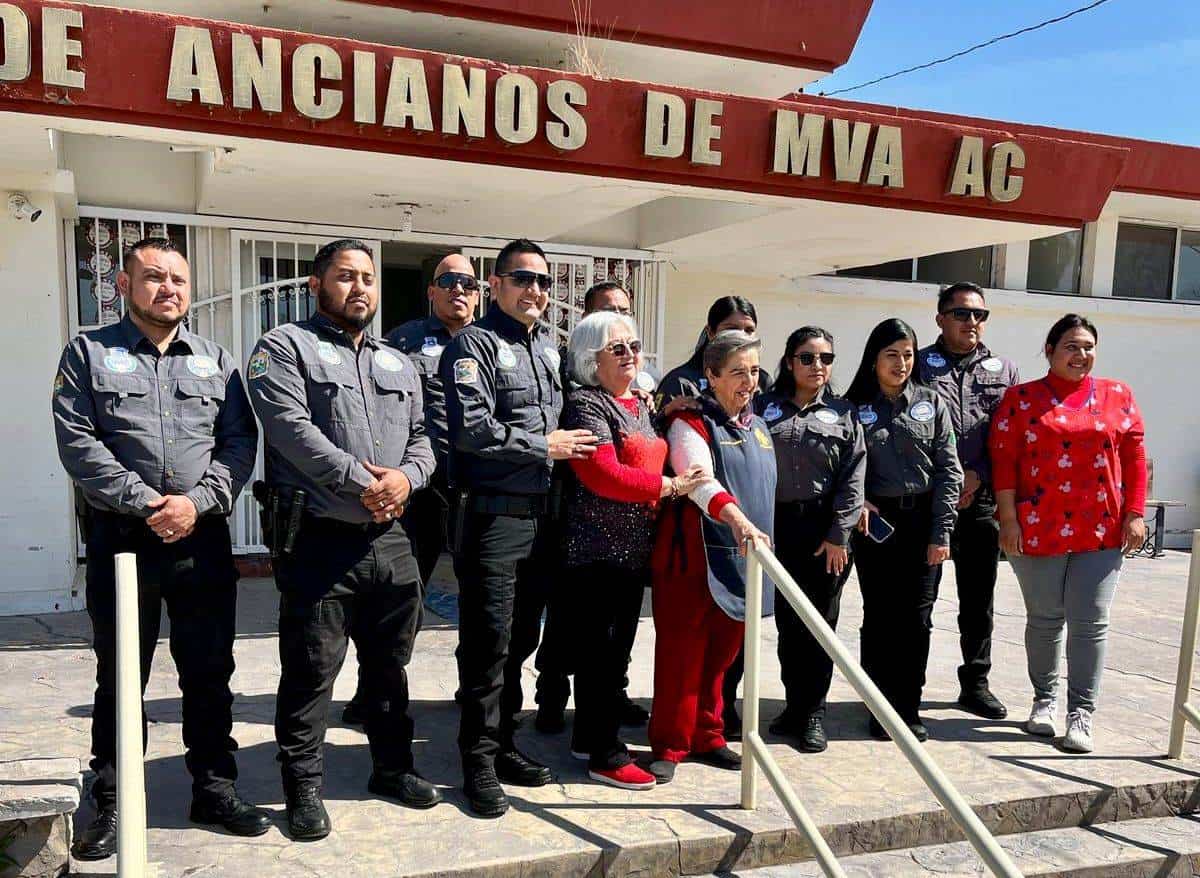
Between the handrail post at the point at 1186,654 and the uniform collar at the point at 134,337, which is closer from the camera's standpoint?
the uniform collar at the point at 134,337

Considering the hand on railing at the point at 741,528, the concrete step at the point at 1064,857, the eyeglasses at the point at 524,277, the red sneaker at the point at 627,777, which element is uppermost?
the eyeglasses at the point at 524,277

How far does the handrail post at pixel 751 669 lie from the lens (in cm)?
296

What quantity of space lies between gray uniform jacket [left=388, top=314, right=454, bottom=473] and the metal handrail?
1139mm

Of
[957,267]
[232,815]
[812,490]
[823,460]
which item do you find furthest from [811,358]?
[957,267]

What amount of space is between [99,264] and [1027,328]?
7.86 m

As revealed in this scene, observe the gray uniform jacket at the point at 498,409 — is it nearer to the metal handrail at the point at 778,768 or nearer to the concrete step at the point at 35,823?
the metal handrail at the point at 778,768

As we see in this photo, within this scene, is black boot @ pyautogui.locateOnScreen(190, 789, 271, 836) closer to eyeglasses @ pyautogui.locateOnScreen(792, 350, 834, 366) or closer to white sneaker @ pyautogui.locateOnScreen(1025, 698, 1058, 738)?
eyeglasses @ pyautogui.locateOnScreen(792, 350, 834, 366)

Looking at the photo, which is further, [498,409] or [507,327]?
[507,327]

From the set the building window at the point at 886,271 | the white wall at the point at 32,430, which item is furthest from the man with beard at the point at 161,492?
the building window at the point at 886,271

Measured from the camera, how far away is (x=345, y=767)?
3.29 m

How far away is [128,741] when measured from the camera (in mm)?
1984

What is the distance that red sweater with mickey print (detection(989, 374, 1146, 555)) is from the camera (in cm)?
Result: 369

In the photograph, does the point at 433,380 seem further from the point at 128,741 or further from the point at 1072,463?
the point at 1072,463

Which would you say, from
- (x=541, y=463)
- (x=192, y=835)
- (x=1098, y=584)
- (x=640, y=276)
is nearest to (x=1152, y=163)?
(x=640, y=276)
